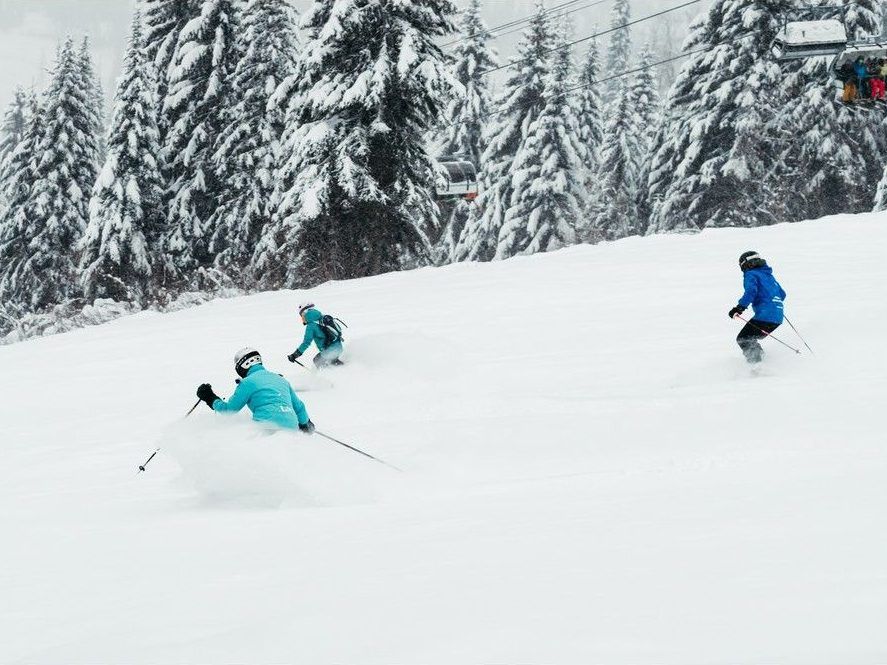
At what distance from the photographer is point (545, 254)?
1955cm

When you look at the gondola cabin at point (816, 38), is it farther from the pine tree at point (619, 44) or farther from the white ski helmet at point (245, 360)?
the pine tree at point (619, 44)

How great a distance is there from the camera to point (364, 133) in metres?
19.8

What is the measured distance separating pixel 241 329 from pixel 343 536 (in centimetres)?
1053

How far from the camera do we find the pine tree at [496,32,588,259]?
3353 cm

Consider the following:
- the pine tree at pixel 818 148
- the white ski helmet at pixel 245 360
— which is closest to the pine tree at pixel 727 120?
the pine tree at pixel 818 148

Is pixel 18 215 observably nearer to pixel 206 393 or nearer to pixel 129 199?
pixel 129 199

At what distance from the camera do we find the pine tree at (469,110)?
3925cm

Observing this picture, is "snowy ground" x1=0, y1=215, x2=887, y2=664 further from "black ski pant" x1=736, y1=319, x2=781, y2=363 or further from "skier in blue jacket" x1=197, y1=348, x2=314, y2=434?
"black ski pant" x1=736, y1=319, x2=781, y2=363

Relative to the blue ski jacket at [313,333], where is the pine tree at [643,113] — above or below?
above

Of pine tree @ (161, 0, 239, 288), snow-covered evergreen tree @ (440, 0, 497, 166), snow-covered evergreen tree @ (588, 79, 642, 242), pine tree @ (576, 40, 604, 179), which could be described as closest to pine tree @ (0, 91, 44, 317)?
pine tree @ (161, 0, 239, 288)

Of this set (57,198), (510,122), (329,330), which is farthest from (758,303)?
(57,198)

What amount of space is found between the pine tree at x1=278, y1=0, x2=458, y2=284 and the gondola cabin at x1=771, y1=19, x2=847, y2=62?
7.17 metres

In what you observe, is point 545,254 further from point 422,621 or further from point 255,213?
point 422,621

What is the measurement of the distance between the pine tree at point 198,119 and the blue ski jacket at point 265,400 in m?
20.8
